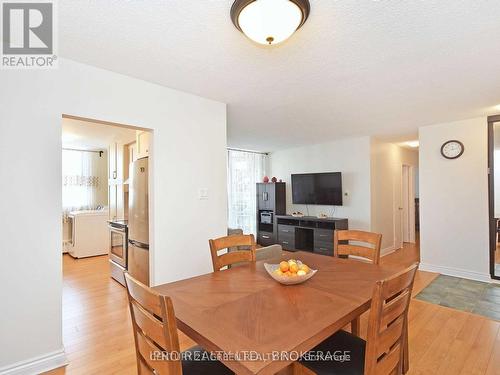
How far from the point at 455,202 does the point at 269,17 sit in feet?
14.0

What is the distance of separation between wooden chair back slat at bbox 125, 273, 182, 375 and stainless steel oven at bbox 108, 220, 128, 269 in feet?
8.68

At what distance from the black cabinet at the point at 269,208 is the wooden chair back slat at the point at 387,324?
4973 millimetres

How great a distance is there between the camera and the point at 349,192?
5367 mm

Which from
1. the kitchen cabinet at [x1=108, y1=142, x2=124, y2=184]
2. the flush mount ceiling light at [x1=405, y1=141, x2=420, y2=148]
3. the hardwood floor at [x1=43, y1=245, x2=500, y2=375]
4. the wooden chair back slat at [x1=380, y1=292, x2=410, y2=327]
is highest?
the flush mount ceiling light at [x1=405, y1=141, x2=420, y2=148]

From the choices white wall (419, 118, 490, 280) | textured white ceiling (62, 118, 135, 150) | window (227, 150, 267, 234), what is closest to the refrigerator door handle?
textured white ceiling (62, 118, 135, 150)

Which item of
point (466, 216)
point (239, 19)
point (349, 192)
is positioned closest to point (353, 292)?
point (239, 19)

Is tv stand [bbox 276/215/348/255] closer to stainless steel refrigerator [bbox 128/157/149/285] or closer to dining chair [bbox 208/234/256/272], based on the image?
dining chair [bbox 208/234/256/272]

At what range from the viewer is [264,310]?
123cm

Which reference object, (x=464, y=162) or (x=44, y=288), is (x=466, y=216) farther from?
(x=44, y=288)

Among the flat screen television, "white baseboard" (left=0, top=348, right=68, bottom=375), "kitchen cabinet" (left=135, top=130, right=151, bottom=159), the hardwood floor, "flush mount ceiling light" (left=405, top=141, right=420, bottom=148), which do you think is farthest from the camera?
"flush mount ceiling light" (left=405, top=141, right=420, bottom=148)

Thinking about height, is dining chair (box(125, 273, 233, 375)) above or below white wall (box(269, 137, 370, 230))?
below

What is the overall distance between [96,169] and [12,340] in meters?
5.14

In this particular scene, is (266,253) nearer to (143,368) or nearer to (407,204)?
(143,368)

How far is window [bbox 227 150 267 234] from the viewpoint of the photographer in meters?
6.51
